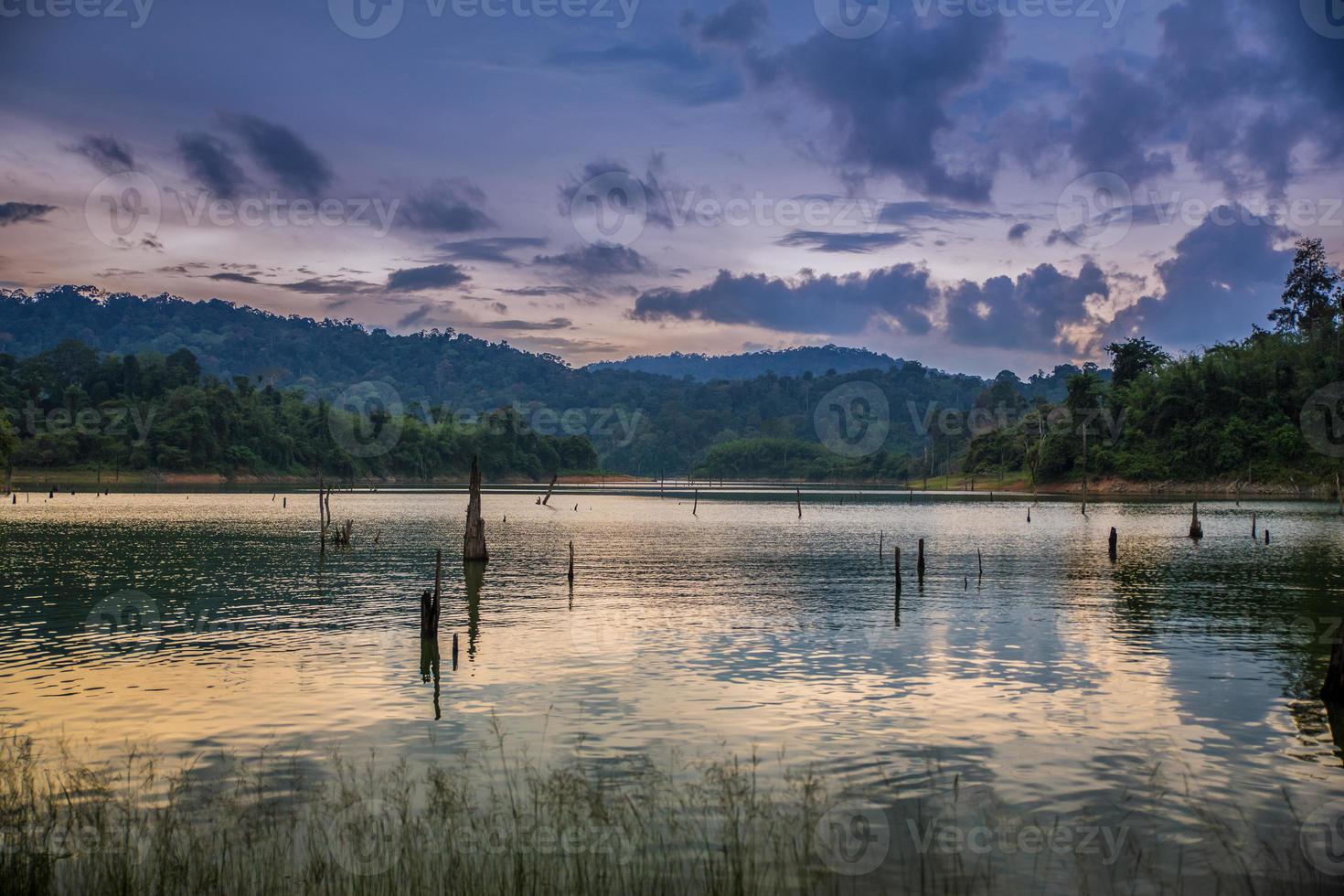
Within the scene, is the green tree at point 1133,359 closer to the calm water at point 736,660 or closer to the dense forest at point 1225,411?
the dense forest at point 1225,411

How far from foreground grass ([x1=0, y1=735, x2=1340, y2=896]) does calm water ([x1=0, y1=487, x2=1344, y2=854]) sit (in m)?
1.53

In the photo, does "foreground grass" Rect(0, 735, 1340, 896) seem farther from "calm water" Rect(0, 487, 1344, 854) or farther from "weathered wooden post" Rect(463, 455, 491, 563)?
"weathered wooden post" Rect(463, 455, 491, 563)

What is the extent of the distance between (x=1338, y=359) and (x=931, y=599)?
14457 cm

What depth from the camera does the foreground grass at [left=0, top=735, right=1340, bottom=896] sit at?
1303 centimetres

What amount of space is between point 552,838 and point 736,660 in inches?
588

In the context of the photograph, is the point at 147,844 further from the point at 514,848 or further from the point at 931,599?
the point at 931,599

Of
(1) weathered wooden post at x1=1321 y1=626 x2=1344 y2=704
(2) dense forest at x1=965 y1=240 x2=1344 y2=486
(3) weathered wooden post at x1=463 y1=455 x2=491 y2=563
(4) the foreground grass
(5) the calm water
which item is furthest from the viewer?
(2) dense forest at x1=965 y1=240 x2=1344 y2=486

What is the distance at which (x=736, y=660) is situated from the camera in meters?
29.2

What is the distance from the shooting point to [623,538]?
8006 cm

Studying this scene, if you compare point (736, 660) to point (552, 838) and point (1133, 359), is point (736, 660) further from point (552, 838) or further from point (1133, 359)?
point (1133, 359)

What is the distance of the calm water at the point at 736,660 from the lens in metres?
19.7

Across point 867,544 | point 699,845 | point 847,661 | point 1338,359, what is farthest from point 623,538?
point 1338,359

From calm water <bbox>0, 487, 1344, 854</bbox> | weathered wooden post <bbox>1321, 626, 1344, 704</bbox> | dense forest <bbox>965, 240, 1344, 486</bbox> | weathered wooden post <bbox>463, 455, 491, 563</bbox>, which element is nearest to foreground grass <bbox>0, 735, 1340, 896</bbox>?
calm water <bbox>0, 487, 1344, 854</bbox>

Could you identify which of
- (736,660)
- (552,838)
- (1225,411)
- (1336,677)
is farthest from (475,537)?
(1225,411)
